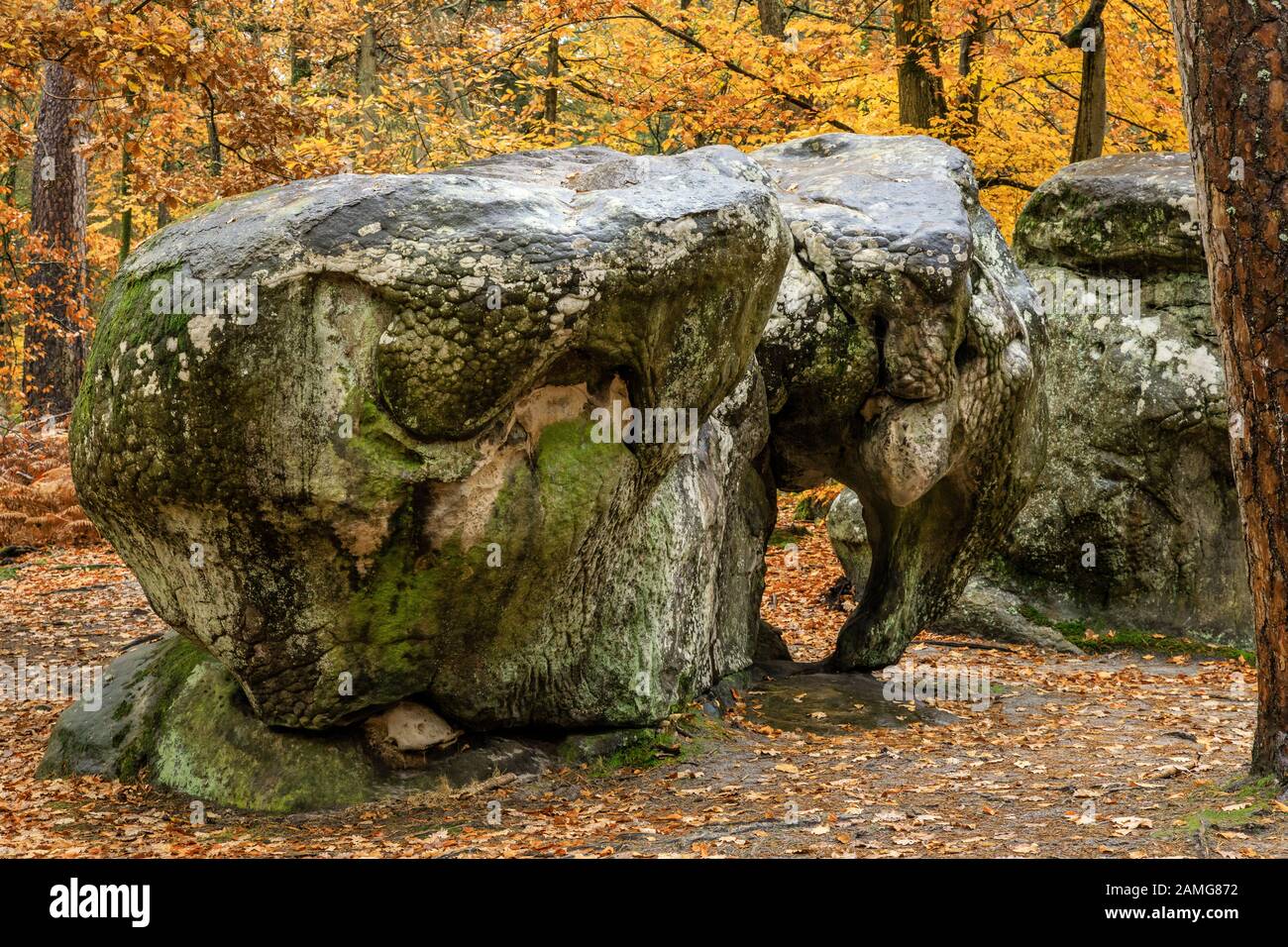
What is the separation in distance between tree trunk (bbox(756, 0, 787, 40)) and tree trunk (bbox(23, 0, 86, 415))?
30.5ft

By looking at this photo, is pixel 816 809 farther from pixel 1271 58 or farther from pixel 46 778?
pixel 46 778

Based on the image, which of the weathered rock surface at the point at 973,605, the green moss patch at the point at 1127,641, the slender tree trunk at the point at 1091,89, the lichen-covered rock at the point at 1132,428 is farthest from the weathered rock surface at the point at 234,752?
the slender tree trunk at the point at 1091,89

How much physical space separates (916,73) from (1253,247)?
34.6 ft

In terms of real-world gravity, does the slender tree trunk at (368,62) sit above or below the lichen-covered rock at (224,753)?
above

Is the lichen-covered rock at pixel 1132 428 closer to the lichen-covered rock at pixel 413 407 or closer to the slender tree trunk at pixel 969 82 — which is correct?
the slender tree trunk at pixel 969 82

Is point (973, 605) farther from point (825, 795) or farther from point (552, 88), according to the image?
point (552, 88)

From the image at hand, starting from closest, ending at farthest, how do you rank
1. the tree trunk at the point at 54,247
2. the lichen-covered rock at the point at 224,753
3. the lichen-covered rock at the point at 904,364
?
the lichen-covered rock at the point at 224,753 < the lichen-covered rock at the point at 904,364 < the tree trunk at the point at 54,247

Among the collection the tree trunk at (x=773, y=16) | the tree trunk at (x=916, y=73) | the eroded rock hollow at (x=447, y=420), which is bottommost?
the eroded rock hollow at (x=447, y=420)

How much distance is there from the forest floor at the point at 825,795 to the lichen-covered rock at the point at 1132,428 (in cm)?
213

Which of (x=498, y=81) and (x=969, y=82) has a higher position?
(x=498, y=81)

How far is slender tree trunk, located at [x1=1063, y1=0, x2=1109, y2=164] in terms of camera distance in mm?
12719

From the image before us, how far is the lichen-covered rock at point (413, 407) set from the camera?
5734 mm

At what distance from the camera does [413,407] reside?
5.78 metres

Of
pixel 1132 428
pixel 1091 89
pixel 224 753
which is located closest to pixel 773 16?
pixel 1091 89
